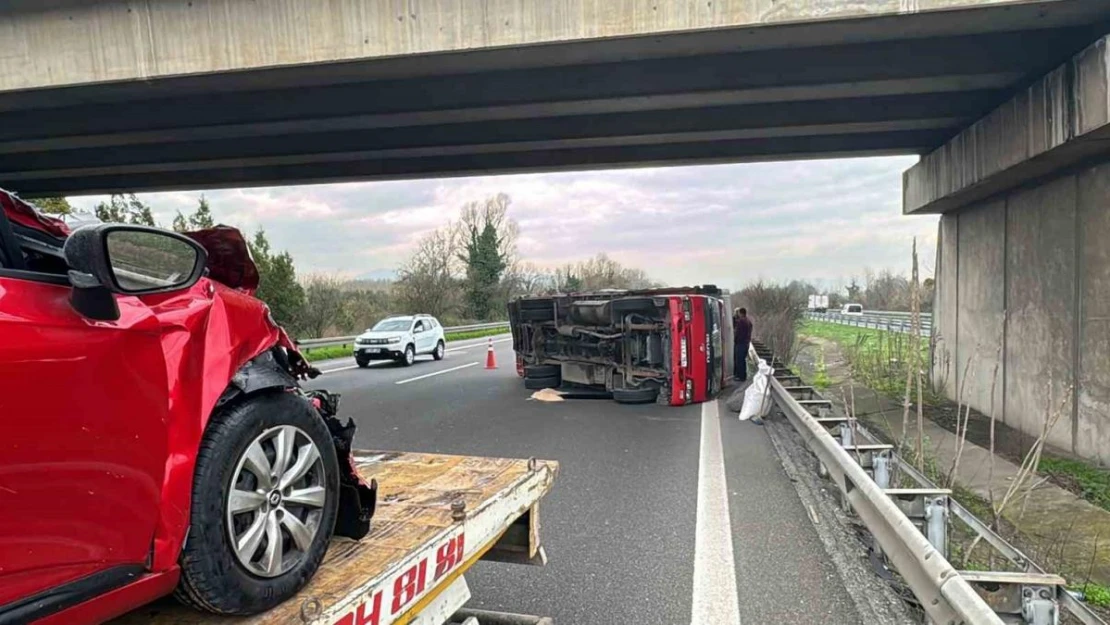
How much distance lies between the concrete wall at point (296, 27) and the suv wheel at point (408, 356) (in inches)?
520

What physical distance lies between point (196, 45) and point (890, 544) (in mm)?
8976

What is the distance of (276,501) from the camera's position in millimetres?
2375

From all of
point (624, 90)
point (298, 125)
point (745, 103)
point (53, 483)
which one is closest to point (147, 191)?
point (298, 125)

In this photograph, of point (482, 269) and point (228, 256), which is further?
point (482, 269)

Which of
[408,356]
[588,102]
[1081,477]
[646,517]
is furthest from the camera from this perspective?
[408,356]

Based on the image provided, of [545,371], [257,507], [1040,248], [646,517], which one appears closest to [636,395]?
[545,371]

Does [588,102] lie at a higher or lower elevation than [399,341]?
higher

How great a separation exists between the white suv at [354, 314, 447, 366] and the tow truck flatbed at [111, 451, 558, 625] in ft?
56.4

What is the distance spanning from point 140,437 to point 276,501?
56cm

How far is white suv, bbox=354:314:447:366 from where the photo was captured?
20.9 metres

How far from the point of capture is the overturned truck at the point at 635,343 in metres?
11.7

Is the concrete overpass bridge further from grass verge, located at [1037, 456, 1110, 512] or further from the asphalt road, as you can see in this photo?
the asphalt road

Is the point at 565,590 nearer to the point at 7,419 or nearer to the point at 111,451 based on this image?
the point at 111,451

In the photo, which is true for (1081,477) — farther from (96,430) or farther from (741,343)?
(96,430)
